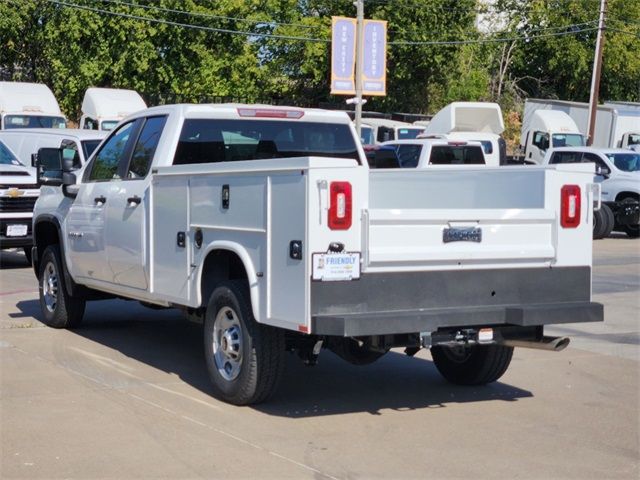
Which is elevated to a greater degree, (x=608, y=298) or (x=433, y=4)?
(x=433, y=4)

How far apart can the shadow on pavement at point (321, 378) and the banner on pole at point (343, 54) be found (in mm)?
21983

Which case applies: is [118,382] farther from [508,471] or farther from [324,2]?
[324,2]

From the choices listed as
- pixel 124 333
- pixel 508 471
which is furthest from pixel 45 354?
pixel 508 471

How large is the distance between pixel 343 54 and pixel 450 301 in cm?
2656

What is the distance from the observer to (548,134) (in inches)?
1544

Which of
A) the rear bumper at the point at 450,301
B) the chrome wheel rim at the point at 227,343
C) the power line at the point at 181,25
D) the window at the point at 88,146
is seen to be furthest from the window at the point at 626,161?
the power line at the point at 181,25

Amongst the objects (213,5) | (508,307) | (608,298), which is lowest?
(608,298)

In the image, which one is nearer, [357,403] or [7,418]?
[7,418]

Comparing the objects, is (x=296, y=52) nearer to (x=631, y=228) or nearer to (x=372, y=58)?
(x=372, y=58)

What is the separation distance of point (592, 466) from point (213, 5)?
3878 cm

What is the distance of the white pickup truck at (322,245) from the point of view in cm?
689

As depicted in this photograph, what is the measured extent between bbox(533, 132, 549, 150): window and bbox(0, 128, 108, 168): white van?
73.3 ft

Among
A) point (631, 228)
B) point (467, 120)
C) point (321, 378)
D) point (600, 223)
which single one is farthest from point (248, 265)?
point (467, 120)

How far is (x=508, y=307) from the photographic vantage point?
24.6 ft
